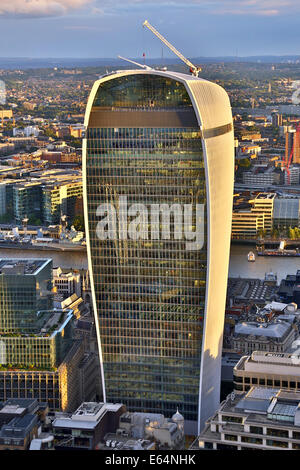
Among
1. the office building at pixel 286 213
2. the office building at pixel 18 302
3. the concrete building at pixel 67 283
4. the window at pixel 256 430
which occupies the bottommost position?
the office building at pixel 286 213

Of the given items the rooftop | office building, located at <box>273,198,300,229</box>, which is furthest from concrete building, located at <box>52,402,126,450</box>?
office building, located at <box>273,198,300,229</box>

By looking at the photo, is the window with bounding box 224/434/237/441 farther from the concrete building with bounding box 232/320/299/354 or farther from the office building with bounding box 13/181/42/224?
the office building with bounding box 13/181/42/224

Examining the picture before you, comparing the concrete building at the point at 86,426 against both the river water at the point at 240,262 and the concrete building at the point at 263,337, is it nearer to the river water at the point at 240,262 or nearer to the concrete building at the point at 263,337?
the concrete building at the point at 263,337

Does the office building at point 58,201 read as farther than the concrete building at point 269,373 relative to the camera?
Yes

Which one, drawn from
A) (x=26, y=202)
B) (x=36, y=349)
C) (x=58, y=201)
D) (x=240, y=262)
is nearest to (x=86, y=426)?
(x=36, y=349)

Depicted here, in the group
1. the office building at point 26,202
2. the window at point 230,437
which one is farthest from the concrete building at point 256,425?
the office building at point 26,202

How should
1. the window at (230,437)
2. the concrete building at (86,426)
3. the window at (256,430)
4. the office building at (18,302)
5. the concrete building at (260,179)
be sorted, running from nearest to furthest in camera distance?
the window at (256,430)
the window at (230,437)
the concrete building at (86,426)
the office building at (18,302)
the concrete building at (260,179)
